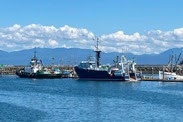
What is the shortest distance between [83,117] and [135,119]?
5.99 metres

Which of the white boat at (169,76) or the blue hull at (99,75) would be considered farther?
the white boat at (169,76)

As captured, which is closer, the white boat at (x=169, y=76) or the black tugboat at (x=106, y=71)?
the black tugboat at (x=106, y=71)

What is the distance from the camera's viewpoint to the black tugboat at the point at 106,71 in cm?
16350

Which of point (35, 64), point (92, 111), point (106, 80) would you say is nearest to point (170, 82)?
point (106, 80)

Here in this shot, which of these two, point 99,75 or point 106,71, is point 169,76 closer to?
point 106,71

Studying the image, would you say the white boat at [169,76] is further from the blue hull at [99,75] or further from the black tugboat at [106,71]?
the blue hull at [99,75]

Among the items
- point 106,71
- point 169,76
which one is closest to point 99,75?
point 106,71

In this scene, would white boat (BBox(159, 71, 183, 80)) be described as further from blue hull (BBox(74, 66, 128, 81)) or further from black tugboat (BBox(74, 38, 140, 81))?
blue hull (BBox(74, 66, 128, 81))

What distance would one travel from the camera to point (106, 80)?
16400cm

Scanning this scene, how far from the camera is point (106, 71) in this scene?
539 ft

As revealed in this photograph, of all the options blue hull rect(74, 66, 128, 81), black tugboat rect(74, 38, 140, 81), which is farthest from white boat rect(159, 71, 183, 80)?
blue hull rect(74, 66, 128, 81)

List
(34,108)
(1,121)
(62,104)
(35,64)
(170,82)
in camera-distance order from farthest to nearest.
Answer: (35,64) → (170,82) → (62,104) → (34,108) → (1,121)

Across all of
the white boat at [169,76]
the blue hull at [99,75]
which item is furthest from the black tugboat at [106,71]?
the white boat at [169,76]

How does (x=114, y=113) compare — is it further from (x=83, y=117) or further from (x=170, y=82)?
(x=170, y=82)
